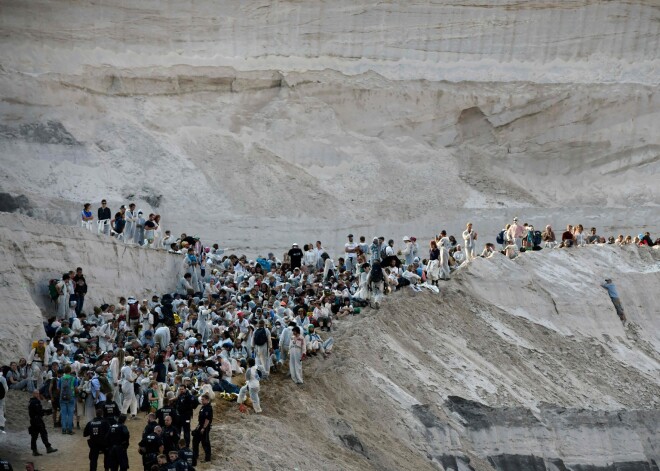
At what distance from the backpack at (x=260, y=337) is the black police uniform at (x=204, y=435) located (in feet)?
14.9

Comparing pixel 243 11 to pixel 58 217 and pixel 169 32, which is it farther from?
pixel 58 217

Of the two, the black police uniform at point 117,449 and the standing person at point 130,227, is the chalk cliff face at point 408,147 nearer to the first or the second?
the standing person at point 130,227

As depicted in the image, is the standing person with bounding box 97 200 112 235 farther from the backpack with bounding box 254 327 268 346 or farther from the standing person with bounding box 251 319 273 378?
the backpack with bounding box 254 327 268 346

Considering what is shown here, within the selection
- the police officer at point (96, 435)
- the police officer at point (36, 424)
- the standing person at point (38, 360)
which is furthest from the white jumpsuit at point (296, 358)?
the police officer at point (96, 435)

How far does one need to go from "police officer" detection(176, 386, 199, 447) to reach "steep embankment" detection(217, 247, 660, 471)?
3.62 ft

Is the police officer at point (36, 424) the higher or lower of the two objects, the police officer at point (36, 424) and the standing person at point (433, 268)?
the lower

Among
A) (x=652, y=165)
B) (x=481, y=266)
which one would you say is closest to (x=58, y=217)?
(x=481, y=266)

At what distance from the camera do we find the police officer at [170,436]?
28.0 meters

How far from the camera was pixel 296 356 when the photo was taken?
35375mm

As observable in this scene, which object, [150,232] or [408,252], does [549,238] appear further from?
[150,232]

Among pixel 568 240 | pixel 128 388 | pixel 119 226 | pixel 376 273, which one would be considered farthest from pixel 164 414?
pixel 568 240

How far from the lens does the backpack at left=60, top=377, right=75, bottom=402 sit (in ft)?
103

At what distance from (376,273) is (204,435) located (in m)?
10.9

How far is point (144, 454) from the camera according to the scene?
27.8 m
